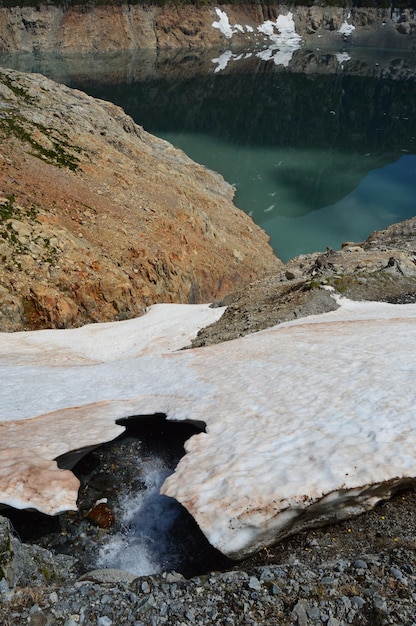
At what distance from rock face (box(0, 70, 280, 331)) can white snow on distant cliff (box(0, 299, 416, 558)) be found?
823 cm

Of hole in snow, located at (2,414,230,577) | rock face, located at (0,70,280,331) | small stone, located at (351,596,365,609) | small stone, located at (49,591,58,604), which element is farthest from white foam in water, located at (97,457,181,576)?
rock face, located at (0,70,280,331)

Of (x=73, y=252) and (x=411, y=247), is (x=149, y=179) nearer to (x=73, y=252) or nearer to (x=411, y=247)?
(x=73, y=252)

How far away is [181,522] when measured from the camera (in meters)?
11.7

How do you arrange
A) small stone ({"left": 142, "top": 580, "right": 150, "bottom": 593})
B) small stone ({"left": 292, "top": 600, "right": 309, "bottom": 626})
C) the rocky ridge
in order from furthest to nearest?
small stone ({"left": 142, "top": 580, "right": 150, "bottom": 593}), the rocky ridge, small stone ({"left": 292, "top": 600, "right": 309, "bottom": 626})

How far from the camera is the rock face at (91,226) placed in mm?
30562

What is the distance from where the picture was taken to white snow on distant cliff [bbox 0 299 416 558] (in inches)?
416

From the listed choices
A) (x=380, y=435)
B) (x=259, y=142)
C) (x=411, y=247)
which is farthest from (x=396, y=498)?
(x=259, y=142)

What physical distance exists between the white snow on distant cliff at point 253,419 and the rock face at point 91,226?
8.23 metres

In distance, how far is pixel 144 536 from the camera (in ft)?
37.6

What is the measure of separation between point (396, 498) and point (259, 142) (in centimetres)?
9758

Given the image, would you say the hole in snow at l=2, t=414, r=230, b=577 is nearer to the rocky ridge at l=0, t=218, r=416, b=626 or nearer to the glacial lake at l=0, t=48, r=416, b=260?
the rocky ridge at l=0, t=218, r=416, b=626

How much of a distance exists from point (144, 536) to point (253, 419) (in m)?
3.89

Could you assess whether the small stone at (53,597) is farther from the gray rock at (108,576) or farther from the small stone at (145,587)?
the small stone at (145,587)

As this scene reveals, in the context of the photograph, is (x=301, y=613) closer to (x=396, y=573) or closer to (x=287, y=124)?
(x=396, y=573)
